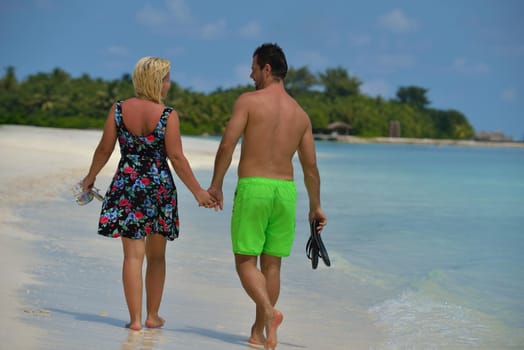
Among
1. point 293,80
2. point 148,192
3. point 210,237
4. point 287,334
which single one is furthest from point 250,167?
point 293,80

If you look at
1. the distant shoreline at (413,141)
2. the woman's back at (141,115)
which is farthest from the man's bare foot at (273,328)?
the distant shoreline at (413,141)

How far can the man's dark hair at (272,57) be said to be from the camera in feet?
13.7

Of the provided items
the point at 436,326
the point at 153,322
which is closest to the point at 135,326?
the point at 153,322

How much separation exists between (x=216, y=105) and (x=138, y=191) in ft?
320

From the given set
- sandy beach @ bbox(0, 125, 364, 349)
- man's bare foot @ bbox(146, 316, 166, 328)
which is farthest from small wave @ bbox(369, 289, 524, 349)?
man's bare foot @ bbox(146, 316, 166, 328)

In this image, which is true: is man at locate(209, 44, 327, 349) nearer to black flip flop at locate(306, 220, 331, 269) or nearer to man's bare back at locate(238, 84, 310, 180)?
man's bare back at locate(238, 84, 310, 180)

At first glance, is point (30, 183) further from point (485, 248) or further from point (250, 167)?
point (250, 167)

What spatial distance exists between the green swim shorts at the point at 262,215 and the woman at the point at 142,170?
229 mm

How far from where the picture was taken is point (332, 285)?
702 centimetres

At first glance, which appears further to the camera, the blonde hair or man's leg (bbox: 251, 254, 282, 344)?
man's leg (bbox: 251, 254, 282, 344)

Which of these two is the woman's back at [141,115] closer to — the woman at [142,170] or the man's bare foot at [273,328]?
the woman at [142,170]

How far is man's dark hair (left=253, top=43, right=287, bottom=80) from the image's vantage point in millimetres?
4188

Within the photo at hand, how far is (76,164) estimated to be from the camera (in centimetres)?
2102

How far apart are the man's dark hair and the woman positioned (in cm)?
46
